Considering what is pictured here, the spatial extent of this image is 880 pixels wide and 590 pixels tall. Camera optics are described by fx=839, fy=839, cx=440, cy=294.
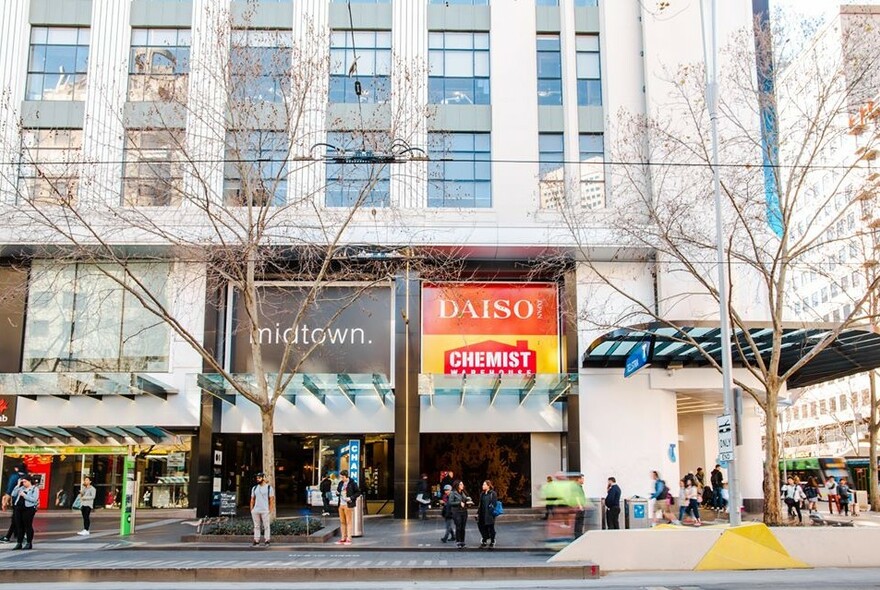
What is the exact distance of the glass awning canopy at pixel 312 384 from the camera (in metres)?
25.9

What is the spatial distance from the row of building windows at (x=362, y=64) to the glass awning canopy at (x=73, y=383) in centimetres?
998

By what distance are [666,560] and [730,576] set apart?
3.82 feet

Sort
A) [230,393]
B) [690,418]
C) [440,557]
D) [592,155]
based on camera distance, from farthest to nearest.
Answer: [690,418] → [592,155] → [230,393] → [440,557]

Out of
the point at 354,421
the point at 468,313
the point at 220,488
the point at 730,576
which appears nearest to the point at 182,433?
the point at 220,488

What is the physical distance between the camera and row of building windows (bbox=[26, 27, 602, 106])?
29688 millimetres

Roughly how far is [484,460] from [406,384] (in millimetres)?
4276

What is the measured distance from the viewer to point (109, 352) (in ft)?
92.9

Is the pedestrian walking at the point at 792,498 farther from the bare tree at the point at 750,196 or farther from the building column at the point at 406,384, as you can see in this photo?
the building column at the point at 406,384

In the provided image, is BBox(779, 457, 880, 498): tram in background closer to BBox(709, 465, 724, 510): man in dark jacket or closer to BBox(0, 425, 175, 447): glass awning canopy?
BBox(709, 465, 724, 510): man in dark jacket

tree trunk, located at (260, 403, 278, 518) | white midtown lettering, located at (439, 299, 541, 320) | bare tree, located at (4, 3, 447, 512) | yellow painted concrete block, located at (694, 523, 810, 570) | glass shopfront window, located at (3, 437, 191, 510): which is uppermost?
→ bare tree, located at (4, 3, 447, 512)

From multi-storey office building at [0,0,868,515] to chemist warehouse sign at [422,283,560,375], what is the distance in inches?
3.0

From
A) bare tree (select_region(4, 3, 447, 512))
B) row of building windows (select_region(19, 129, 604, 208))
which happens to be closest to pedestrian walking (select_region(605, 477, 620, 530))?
bare tree (select_region(4, 3, 447, 512))

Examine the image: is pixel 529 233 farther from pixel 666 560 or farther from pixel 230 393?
pixel 666 560

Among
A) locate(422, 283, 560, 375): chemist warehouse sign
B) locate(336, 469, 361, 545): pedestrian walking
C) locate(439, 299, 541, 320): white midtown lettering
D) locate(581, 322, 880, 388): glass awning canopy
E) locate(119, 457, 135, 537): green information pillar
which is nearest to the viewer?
locate(336, 469, 361, 545): pedestrian walking
